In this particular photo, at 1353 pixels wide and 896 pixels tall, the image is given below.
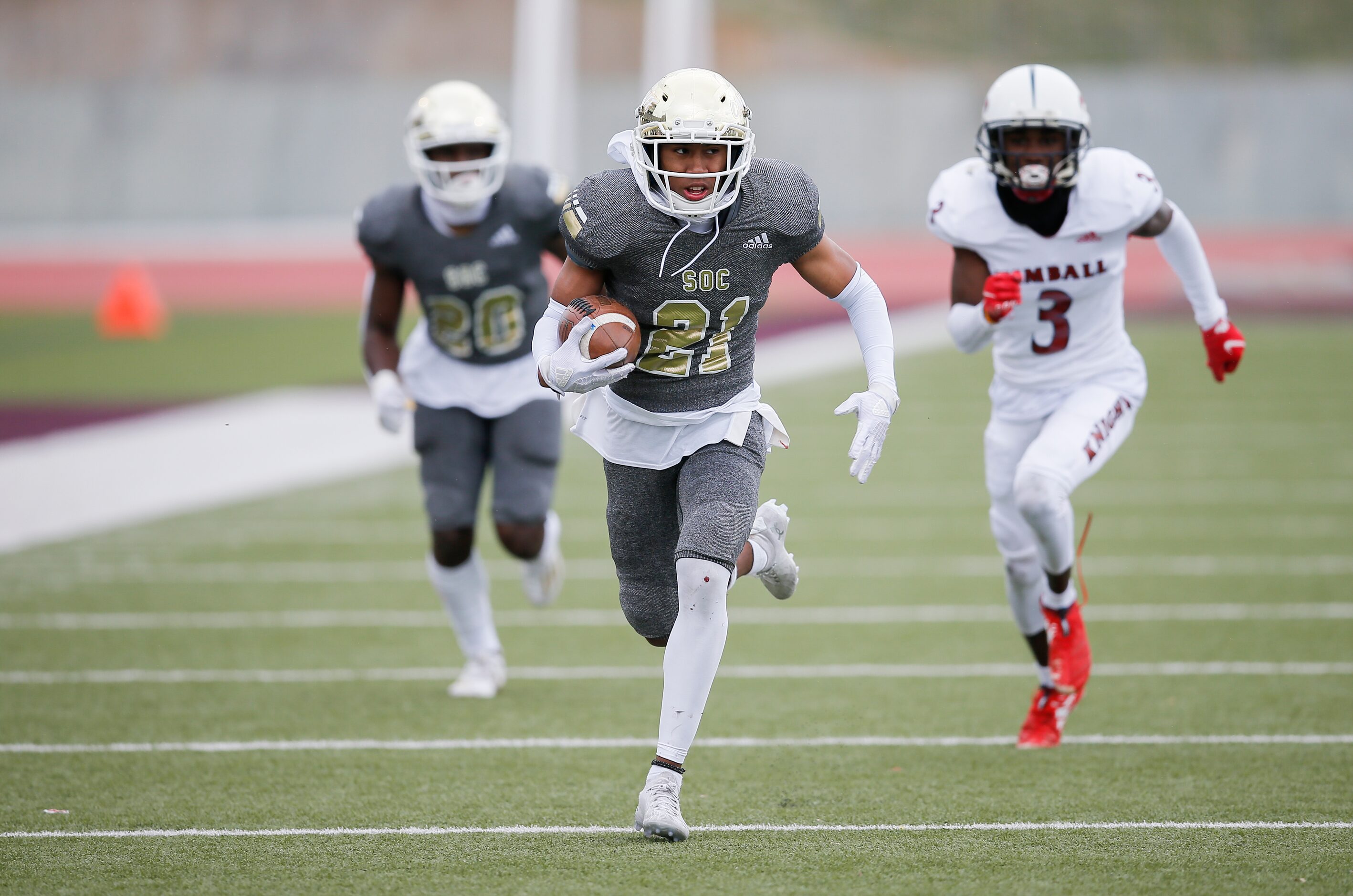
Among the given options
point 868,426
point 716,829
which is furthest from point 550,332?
point 716,829

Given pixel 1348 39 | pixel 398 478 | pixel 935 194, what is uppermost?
pixel 1348 39

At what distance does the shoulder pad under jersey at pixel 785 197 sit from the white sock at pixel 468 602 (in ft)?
6.59

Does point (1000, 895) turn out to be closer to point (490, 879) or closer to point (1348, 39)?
point (490, 879)

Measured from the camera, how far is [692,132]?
367cm

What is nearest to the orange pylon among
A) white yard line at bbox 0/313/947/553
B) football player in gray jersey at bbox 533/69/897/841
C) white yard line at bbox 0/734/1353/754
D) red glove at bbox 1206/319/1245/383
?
white yard line at bbox 0/313/947/553

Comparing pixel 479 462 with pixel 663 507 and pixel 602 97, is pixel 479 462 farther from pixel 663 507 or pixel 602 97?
pixel 602 97

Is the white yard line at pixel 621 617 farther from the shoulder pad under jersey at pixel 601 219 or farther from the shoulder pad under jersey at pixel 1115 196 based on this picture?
the shoulder pad under jersey at pixel 601 219

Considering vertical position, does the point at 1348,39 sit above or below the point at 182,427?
above

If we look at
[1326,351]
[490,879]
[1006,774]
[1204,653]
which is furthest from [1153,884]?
[1326,351]

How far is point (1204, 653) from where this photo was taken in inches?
227

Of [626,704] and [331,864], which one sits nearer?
[331,864]

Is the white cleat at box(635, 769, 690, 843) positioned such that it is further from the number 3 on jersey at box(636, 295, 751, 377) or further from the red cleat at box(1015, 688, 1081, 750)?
the red cleat at box(1015, 688, 1081, 750)

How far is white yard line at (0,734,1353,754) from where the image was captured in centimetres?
467

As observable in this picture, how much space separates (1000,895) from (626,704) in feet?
6.77
